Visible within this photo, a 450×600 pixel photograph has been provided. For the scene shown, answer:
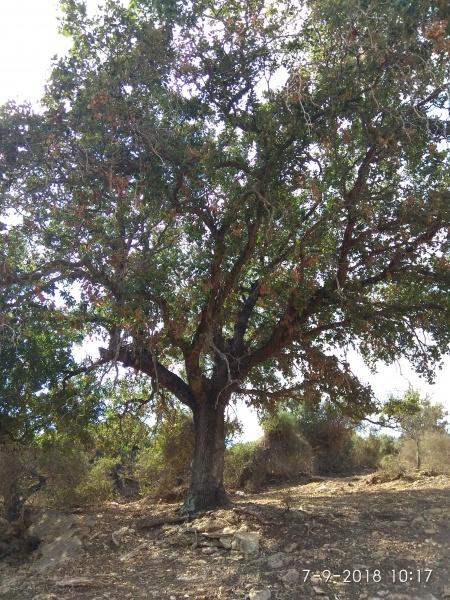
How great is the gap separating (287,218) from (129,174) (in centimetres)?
259

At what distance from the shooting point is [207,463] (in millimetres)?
10844

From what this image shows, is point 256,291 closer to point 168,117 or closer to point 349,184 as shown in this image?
point 349,184

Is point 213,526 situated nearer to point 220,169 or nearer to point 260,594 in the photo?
point 260,594

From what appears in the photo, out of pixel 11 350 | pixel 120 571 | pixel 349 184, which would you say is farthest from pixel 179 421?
pixel 349 184

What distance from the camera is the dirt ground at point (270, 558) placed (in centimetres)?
705

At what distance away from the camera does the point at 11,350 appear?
35.6ft

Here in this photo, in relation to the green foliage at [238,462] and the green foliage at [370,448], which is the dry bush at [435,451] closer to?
the green foliage at [238,462]

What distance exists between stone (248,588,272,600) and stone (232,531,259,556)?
1253mm

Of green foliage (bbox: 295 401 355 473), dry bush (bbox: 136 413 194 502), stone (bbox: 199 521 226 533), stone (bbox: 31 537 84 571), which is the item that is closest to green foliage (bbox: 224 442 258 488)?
dry bush (bbox: 136 413 194 502)

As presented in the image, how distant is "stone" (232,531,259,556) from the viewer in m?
8.24

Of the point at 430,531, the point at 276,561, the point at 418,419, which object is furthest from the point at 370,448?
the point at 276,561

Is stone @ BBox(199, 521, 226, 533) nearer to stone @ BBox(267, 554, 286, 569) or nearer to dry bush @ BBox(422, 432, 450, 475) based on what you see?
stone @ BBox(267, 554, 286, 569)

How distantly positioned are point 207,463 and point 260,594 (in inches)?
161

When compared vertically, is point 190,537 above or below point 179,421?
below
